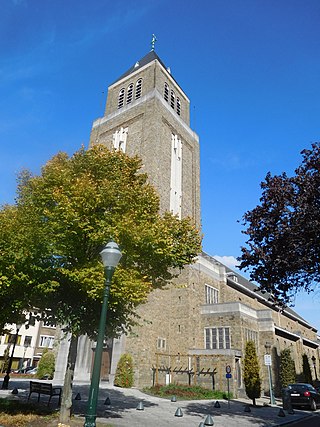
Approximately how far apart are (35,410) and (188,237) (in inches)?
332

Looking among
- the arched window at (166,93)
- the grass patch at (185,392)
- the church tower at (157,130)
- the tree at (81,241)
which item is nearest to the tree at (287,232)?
the tree at (81,241)

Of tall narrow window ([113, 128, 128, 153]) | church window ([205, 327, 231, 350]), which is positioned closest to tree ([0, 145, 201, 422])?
church window ([205, 327, 231, 350])

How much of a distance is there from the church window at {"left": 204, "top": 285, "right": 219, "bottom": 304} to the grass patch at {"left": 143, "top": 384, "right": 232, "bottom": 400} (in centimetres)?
894

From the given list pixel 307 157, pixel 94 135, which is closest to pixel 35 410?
pixel 307 157

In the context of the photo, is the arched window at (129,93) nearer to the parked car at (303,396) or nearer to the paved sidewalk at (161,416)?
the paved sidewalk at (161,416)

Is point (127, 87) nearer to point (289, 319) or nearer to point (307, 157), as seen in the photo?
point (307, 157)

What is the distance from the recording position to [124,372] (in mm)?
22469

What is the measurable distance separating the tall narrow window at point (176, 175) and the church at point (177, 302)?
0.36 feet

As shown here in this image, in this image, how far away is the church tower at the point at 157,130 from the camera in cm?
3275

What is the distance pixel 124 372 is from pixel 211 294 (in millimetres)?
12438

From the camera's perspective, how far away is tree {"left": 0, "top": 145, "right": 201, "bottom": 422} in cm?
1056

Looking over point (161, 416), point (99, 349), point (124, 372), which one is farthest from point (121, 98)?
point (99, 349)

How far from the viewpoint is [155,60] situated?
4022 centimetres

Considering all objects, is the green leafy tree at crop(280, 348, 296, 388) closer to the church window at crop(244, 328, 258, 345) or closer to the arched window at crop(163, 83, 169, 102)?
the church window at crop(244, 328, 258, 345)
